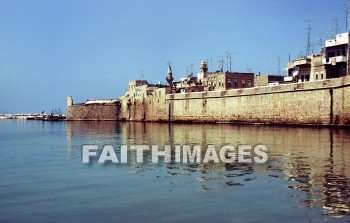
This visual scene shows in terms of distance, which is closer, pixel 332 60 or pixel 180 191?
pixel 180 191

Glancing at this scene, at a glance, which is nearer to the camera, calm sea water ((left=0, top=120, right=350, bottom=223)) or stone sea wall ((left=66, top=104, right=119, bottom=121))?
calm sea water ((left=0, top=120, right=350, bottom=223))

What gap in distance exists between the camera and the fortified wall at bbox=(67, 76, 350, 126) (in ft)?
105

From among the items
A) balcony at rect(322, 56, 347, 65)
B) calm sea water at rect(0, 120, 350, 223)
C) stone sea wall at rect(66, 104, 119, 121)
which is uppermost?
balcony at rect(322, 56, 347, 65)

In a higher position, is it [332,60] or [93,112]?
[332,60]

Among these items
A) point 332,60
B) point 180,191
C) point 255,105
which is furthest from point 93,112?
point 180,191

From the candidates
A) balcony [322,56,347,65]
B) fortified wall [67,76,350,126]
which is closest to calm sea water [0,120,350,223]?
fortified wall [67,76,350,126]

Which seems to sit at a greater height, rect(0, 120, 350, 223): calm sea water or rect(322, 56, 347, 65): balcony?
rect(322, 56, 347, 65): balcony

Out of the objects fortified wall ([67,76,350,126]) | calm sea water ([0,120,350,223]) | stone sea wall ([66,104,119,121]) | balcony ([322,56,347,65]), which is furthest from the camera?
stone sea wall ([66,104,119,121])

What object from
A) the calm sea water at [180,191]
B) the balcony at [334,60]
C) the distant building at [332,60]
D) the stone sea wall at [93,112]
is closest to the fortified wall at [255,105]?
the stone sea wall at [93,112]

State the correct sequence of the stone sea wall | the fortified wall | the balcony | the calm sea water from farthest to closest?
the stone sea wall, the balcony, the fortified wall, the calm sea water

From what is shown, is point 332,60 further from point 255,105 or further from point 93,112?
point 93,112

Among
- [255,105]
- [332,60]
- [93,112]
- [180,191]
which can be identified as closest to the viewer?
[180,191]

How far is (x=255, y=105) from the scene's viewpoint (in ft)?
140

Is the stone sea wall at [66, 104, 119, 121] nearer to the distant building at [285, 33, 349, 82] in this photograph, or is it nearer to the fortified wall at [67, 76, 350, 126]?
the fortified wall at [67, 76, 350, 126]
